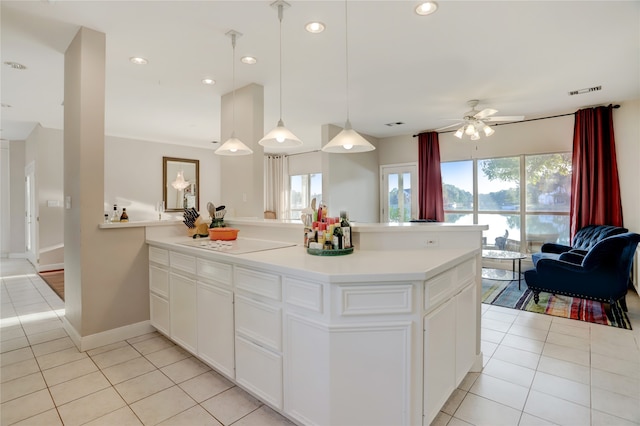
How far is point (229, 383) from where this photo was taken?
221 cm

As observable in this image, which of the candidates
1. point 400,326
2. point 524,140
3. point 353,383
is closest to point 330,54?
Result: point 400,326

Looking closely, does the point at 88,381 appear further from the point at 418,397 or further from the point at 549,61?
the point at 549,61

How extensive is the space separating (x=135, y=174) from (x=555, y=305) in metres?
7.64

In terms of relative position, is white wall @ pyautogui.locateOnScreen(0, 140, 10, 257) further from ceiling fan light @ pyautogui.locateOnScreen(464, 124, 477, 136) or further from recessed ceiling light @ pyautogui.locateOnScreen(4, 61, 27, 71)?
ceiling fan light @ pyautogui.locateOnScreen(464, 124, 477, 136)

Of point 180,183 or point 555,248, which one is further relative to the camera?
point 180,183

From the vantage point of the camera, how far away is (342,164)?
6273 mm

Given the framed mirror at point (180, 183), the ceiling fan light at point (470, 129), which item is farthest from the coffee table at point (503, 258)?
the framed mirror at point (180, 183)

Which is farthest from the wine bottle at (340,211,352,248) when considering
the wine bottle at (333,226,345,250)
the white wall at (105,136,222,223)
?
the white wall at (105,136,222,223)

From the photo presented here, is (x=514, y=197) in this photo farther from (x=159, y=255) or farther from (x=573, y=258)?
(x=159, y=255)

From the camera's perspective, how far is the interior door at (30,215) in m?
5.94

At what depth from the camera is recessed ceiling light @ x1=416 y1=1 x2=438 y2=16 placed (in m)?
2.27

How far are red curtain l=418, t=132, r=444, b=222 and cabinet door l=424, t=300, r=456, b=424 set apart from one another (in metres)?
4.77

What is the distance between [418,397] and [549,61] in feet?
11.6

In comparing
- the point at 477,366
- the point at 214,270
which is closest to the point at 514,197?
the point at 477,366
